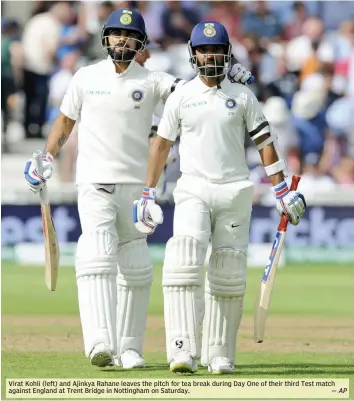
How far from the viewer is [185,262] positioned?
266 inches

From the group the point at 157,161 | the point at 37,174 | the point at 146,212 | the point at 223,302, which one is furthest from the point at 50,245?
the point at 223,302

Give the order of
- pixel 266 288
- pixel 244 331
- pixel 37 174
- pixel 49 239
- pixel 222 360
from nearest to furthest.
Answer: pixel 222 360, pixel 266 288, pixel 37 174, pixel 49 239, pixel 244 331

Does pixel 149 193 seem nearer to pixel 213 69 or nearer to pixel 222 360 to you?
pixel 213 69

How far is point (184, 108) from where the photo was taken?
6828 millimetres

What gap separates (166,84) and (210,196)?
2.72 ft

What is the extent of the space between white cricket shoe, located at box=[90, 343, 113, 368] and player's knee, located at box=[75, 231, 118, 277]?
46cm

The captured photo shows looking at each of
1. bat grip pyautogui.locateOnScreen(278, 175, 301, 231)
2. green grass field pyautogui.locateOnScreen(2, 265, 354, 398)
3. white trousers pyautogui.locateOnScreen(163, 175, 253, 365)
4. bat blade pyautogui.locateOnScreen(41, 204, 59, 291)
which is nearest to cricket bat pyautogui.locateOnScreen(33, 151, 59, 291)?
bat blade pyautogui.locateOnScreen(41, 204, 59, 291)

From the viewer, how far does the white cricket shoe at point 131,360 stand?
277 inches

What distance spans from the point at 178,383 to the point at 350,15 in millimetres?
11899

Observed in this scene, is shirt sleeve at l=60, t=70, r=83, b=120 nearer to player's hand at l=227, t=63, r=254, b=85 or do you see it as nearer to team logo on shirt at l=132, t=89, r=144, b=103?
team logo on shirt at l=132, t=89, r=144, b=103

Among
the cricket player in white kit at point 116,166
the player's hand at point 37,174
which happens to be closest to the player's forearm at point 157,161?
the cricket player in white kit at point 116,166

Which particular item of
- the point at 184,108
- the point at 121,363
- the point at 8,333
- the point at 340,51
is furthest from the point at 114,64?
the point at 340,51

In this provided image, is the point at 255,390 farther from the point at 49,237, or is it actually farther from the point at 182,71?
the point at 182,71

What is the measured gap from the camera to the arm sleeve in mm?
7219
